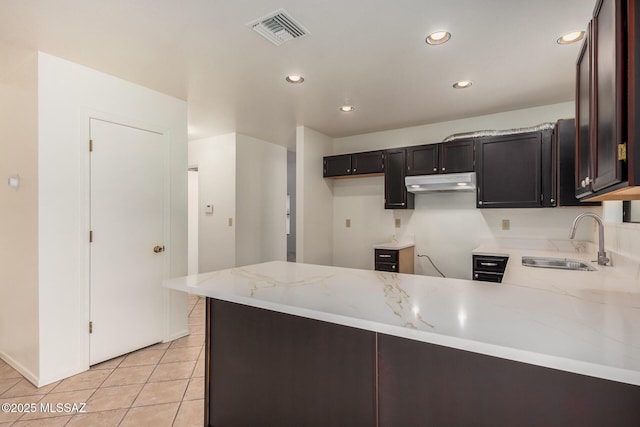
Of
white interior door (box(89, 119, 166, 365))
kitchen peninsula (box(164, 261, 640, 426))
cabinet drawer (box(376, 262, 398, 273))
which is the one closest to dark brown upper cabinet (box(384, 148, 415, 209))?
cabinet drawer (box(376, 262, 398, 273))

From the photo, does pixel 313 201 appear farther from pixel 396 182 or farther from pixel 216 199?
pixel 216 199

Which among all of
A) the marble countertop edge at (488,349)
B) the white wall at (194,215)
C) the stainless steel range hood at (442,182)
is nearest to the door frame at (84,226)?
the marble countertop edge at (488,349)

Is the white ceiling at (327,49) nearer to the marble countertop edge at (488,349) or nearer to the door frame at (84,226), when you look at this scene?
the door frame at (84,226)

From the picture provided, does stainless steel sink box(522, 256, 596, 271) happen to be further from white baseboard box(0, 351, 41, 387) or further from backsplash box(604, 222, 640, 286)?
white baseboard box(0, 351, 41, 387)

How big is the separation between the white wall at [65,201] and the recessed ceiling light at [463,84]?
2943mm

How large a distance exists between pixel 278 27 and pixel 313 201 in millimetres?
2654

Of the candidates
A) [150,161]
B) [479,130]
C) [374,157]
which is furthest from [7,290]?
[479,130]

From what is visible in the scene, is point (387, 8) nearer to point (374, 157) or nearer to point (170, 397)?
point (374, 157)

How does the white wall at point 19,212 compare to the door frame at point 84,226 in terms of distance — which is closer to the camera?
the white wall at point 19,212

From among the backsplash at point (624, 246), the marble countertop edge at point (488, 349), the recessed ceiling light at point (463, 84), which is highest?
the recessed ceiling light at point (463, 84)

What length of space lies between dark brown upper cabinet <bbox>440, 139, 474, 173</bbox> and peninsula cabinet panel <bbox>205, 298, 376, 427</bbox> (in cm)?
303

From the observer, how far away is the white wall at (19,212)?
7.81 feet

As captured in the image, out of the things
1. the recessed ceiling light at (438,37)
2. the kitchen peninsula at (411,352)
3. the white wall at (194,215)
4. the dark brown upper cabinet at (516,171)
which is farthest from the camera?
the white wall at (194,215)

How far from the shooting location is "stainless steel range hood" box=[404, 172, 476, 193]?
357 cm
